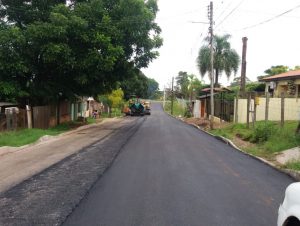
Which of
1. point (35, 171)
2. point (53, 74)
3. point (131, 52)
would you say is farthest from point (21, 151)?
point (131, 52)

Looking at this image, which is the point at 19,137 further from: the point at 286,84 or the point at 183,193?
the point at 286,84

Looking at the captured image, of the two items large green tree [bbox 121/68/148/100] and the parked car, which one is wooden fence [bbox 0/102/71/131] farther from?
large green tree [bbox 121/68/148/100]

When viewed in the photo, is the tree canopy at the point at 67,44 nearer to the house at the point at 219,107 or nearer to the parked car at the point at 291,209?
the house at the point at 219,107

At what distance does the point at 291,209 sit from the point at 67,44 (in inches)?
1092

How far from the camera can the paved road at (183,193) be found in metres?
8.09

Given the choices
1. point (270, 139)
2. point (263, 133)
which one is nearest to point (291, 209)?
point (270, 139)

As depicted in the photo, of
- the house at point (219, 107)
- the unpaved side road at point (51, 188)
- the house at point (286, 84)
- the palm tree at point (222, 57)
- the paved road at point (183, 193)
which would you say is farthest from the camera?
the palm tree at point (222, 57)

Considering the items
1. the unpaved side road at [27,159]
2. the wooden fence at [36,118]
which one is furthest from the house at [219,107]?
the unpaved side road at [27,159]

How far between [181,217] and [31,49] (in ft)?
83.0

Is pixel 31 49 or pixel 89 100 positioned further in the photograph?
pixel 89 100

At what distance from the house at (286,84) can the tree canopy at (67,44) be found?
10.2 m

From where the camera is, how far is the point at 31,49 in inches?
1235

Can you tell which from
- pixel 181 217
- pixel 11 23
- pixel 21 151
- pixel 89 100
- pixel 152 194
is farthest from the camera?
pixel 89 100

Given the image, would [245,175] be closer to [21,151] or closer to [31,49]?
[21,151]
